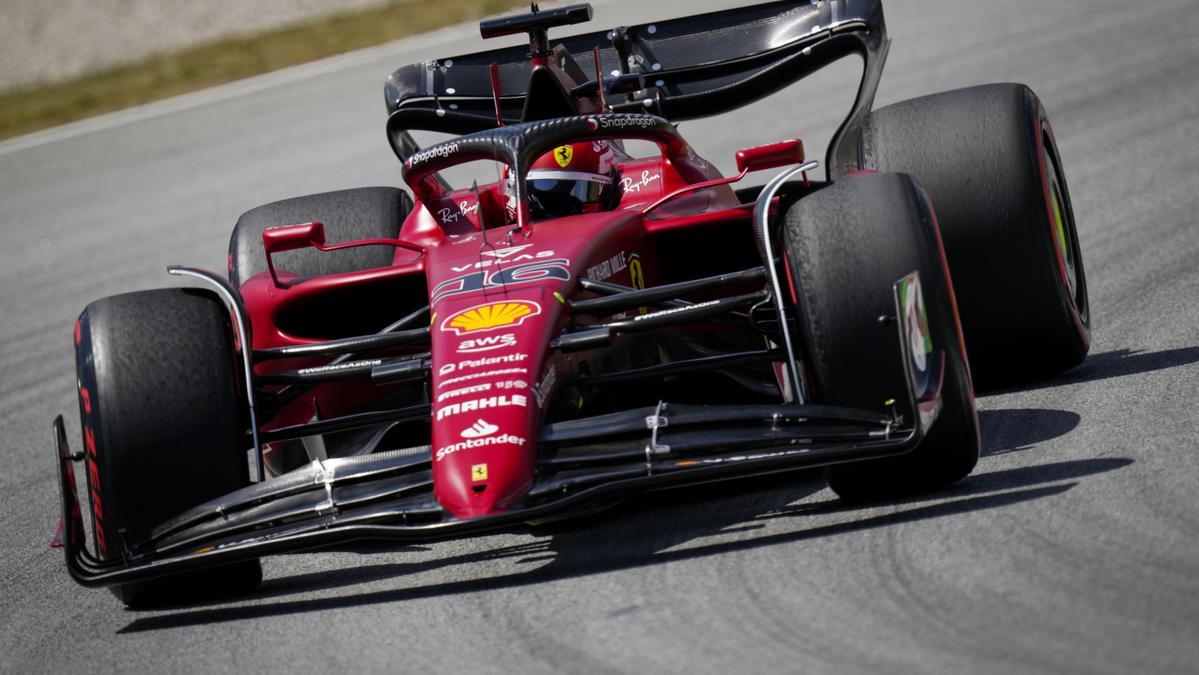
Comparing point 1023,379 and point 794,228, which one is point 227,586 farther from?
point 1023,379

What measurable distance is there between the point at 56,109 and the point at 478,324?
A: 1649 cm

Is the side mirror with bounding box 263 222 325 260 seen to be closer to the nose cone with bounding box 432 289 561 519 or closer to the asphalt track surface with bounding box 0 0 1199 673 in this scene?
the nose cone with bounding box 432 289 561 519

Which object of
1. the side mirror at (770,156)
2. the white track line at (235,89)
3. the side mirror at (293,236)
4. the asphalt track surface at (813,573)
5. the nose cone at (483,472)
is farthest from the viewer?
the white track line at (235,89)

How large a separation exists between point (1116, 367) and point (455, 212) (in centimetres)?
274

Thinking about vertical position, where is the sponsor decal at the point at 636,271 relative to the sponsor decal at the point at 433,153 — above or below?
below

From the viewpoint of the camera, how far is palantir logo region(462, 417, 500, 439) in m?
4.74

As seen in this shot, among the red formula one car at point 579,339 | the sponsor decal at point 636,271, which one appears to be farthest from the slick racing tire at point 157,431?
the sponsor decal at point 636,271

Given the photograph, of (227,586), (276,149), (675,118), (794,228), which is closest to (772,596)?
(794,228)

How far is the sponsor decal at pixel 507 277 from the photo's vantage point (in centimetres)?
546

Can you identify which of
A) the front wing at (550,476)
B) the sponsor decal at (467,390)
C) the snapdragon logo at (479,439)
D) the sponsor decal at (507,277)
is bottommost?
the front wing at (550,476)

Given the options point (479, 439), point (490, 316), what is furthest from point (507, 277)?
point (479, 439)

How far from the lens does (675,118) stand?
806cm

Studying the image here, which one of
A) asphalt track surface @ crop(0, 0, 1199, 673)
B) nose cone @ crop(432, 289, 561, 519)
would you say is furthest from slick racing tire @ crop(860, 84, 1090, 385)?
nose cone @ crop(432, 289, 561, 519)

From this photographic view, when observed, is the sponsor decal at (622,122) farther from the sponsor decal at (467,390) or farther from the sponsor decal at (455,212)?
the sponsor decal at (467,390)
